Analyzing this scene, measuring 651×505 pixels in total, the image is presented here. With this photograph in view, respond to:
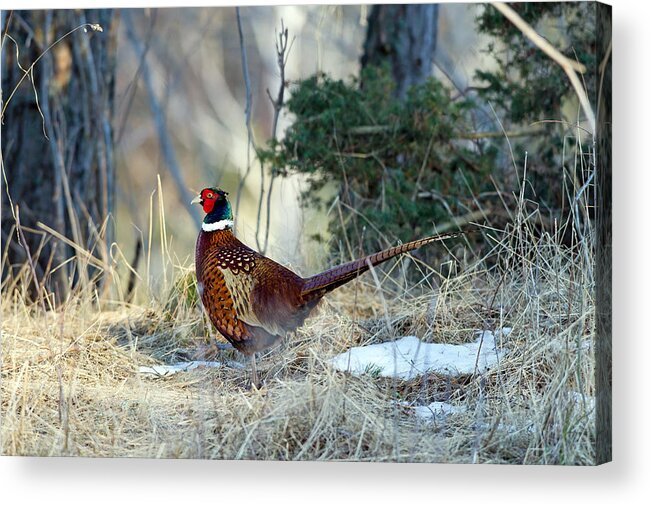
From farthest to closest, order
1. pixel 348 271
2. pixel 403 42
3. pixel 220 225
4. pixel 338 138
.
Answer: pixel 403 42, pixel 338 138, pixel 220 225, pixel 348 271

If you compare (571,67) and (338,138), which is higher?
(571,67)

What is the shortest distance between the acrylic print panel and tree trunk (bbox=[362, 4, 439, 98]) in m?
0.01

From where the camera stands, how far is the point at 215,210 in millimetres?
4766

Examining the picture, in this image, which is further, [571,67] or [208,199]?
[208,199]

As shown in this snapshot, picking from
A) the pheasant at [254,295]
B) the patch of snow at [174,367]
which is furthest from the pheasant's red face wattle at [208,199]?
the patch of snow at [174,367]

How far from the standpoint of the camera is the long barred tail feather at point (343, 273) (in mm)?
4473

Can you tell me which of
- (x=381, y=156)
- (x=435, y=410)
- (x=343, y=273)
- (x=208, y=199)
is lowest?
(x=435, y=410)

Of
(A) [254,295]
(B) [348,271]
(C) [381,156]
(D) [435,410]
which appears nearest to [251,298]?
(A) [254,295]

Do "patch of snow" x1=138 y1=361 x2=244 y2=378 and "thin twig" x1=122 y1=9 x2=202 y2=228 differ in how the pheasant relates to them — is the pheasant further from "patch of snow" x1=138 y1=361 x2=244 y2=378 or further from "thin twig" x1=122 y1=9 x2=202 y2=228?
"thin twig" x1=122 y1=9 x2=202 y2=228

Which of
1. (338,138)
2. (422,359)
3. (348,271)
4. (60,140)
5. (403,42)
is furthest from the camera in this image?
(403,42)

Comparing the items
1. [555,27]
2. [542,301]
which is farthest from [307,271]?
[555,27]

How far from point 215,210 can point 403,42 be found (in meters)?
2.14

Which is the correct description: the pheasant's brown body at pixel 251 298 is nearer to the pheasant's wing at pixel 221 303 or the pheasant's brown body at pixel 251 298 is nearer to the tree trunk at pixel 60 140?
the pheasant's wing at pixel 221 303

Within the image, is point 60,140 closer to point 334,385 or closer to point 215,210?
point 215,210
